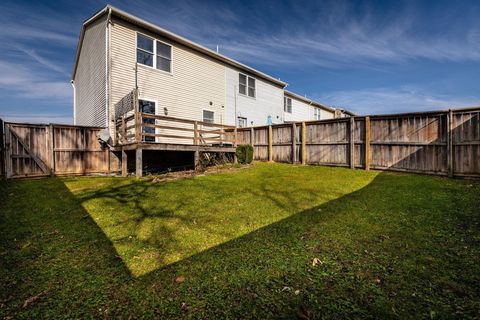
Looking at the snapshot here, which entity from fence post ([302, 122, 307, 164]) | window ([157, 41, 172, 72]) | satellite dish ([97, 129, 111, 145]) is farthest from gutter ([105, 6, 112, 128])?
fence post ([302, 122, 307, 164])

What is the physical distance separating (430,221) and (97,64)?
48.2 feet

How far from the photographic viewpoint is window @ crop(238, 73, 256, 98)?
59.3 ft

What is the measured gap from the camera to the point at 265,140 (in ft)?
45.6

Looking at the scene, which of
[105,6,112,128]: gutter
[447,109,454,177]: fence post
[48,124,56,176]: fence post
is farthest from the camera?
[105,6,112,128]: gutter

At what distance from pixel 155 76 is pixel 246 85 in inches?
304

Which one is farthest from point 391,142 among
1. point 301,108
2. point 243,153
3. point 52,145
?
point 301,108

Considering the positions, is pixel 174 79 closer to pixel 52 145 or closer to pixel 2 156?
pixel 52 145

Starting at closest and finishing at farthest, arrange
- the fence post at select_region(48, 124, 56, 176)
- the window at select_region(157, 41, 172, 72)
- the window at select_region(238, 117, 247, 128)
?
the fence post at select_region(48, 124, 56, 176)
the window at select_region(157, 41, 172, 72)
the window at select_region(238, 117, 247, 128)

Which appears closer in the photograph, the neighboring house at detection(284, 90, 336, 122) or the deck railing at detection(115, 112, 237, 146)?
the deck railing at detection(115, 112, 237, 146)

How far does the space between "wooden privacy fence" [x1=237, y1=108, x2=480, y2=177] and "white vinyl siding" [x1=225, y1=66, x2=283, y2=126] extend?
476 cm

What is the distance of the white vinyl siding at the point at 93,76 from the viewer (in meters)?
11.8

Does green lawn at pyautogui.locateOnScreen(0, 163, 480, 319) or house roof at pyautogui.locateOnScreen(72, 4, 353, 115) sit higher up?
house roof at pyautogui.locateOnScreen(72, 4, 353, 115)

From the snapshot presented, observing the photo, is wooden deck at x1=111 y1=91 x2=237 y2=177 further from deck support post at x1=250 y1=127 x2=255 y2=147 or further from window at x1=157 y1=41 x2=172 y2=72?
window at x1=157 y1=41 x2=172 y2=72

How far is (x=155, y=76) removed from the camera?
12.8 metres
